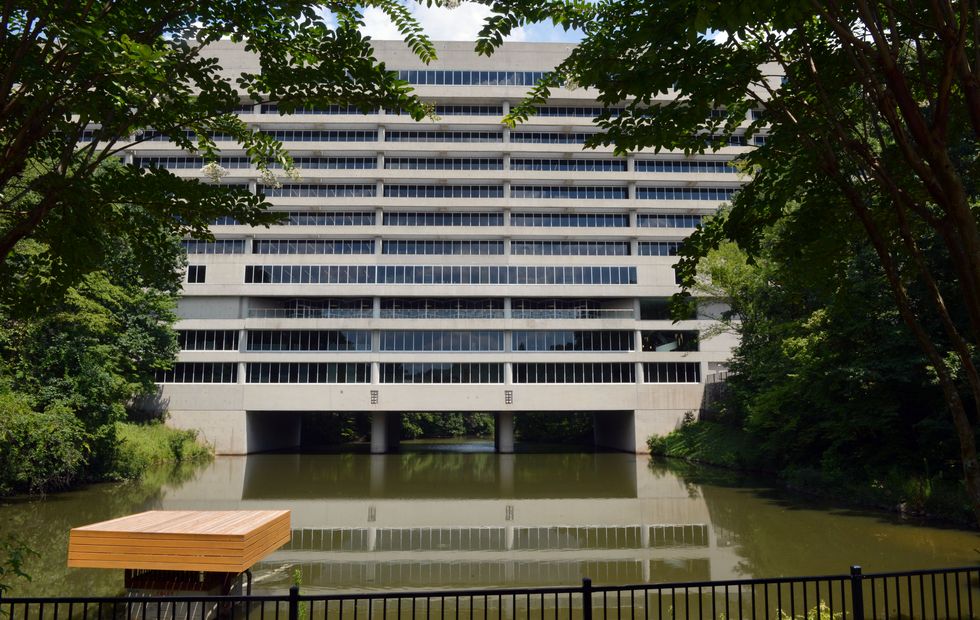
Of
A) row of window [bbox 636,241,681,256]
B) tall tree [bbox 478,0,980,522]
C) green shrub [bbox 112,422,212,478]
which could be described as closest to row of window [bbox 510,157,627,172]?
row of window [bbox 636,241,681,256]

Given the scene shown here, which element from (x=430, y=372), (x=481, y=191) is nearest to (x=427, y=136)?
(x=481, y=191)

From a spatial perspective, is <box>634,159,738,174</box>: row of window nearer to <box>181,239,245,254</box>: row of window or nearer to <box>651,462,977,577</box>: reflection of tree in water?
<box>181,239,245,254</box>: row of window

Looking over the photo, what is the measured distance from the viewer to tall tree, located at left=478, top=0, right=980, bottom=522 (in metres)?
5.11

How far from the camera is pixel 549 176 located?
50.9m

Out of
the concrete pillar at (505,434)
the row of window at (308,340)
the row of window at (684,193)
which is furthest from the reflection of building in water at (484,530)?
the row of window at (684,193)

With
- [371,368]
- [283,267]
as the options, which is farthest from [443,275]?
[283,267]

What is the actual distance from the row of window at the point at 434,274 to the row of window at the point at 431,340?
3.73 metres

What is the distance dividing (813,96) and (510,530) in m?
14.6

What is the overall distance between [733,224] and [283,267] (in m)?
44.3

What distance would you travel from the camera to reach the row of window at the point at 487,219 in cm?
5022

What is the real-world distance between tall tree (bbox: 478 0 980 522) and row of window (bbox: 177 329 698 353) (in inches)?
1551

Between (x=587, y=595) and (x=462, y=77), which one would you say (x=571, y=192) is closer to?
(x=462, y=77)

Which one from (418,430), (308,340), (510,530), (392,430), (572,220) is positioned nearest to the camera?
(510,530)

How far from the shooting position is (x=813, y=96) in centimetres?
805
